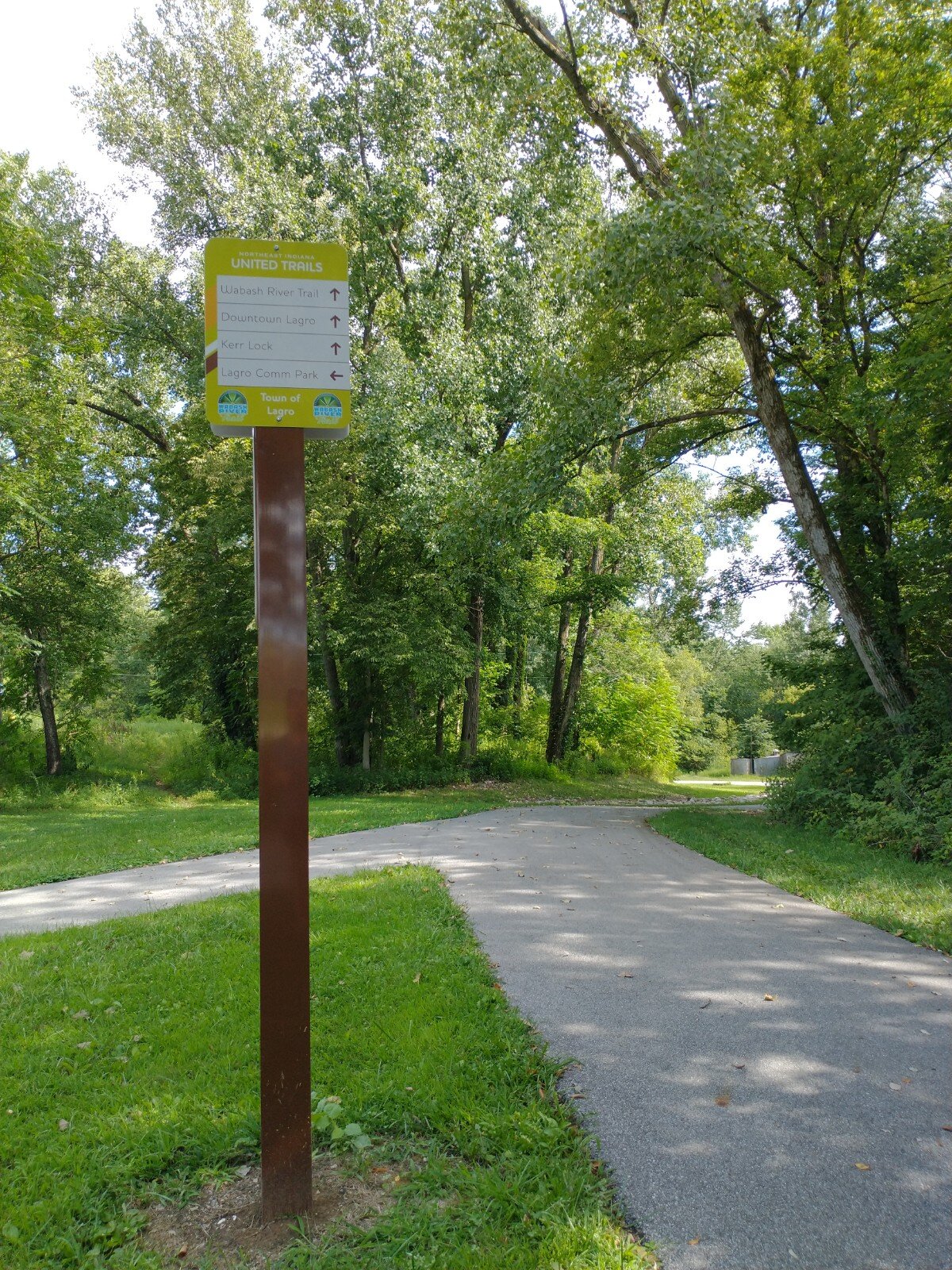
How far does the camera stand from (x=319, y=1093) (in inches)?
137

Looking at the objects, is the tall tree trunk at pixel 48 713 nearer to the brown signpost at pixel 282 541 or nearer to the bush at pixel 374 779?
the bush at pixel 374 779

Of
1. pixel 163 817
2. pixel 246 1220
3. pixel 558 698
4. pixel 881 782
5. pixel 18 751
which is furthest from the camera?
pixel 558 698

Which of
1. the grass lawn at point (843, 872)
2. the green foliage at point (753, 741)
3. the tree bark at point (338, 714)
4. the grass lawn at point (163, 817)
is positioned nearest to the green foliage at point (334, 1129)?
the grass lawn at point (843, 872)

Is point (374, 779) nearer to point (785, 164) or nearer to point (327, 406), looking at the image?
point (785, 164)

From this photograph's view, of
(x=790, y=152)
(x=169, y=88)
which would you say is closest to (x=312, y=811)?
(x=790, y=152)

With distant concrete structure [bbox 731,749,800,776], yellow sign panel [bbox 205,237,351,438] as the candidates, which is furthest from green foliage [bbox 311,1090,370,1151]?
distant concrete structure [bbox 731,749,800,776]

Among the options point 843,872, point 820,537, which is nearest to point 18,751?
point 820,537

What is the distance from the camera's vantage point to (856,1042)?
3.92 meters

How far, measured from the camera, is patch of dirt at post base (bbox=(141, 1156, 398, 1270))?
2.56 m

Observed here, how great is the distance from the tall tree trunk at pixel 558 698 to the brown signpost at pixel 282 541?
21.4 m

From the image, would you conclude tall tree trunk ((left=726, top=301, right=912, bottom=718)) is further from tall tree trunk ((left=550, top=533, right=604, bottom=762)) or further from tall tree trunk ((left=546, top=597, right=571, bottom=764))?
tall tree trunk ((left=546, top=597, right=571, bottom=764))

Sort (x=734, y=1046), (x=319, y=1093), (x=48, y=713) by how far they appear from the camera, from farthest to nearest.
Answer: (x=48, y=713), (x=734, y=1046), (x=319, y=1093)

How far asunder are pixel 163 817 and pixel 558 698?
44.2 ft

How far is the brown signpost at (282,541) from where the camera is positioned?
278 centimetres
